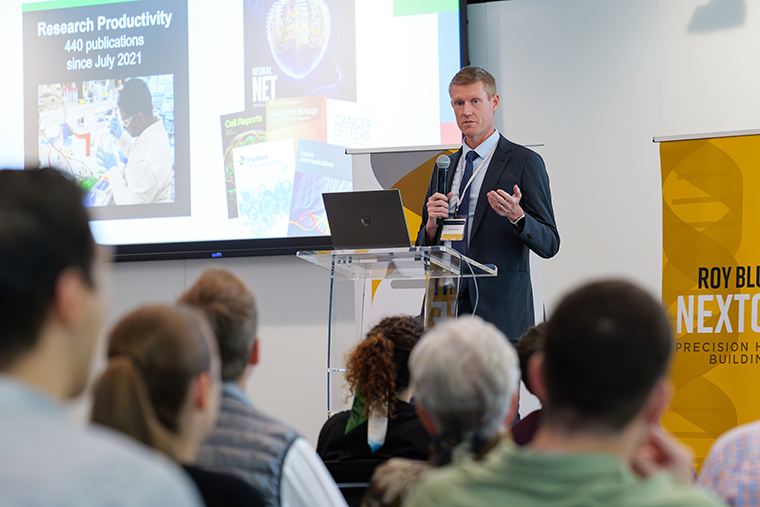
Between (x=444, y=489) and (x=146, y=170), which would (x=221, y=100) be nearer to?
(x=146, y=170)

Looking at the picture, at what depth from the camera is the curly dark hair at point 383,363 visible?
6.84 feet

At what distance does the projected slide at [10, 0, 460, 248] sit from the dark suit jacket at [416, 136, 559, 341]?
53.4 inches

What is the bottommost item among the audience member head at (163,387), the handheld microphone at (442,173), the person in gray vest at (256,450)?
the person in gray vest at (256,450)

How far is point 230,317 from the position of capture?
1588 mm

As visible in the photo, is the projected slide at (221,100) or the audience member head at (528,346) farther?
the projected slide at (221,100)

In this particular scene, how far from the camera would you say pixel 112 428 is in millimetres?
1143

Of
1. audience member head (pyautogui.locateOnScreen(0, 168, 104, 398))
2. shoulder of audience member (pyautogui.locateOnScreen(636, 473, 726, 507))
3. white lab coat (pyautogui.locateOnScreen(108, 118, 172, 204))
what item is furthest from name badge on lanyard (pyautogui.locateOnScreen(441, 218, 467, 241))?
white lab coat (pyautogui.locateOnScreen(108, 118, 172, 204))

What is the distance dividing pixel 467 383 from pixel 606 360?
0.34 metres

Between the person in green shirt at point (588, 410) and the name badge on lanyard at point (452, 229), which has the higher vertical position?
the name badge on lanyard at point (452, 229)

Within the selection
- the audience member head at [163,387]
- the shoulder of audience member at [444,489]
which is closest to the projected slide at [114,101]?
the audience member head at [163,387]

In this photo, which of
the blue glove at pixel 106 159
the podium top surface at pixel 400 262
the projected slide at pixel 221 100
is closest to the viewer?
the podium top surface at pixel 400 262

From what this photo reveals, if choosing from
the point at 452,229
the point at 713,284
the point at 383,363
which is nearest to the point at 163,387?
the point at 383,363

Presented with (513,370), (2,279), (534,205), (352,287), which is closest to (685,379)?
(534,205)

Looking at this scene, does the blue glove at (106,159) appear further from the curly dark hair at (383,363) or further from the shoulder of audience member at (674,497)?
the shoulder of audience member at (674,497)
